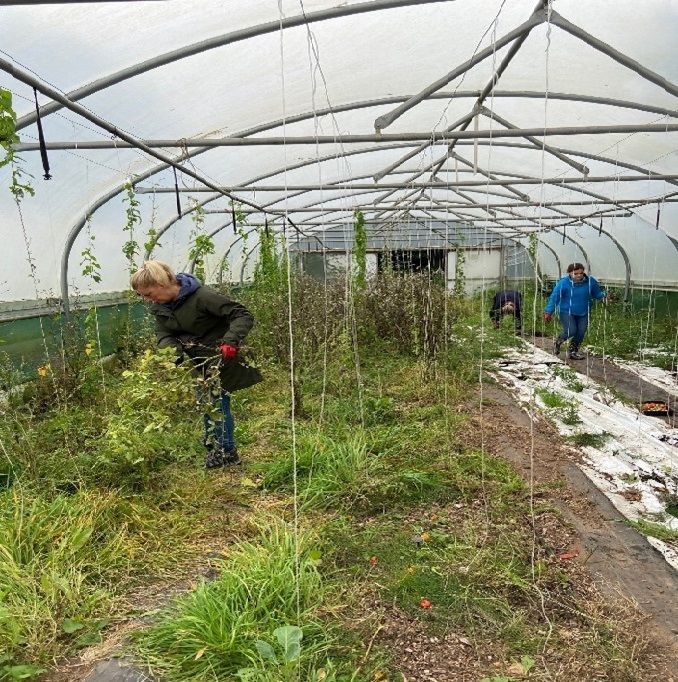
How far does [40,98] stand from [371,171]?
5.64 m

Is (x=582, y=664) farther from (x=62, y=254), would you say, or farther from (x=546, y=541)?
(x=62, y=254)

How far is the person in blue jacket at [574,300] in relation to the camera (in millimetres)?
7680

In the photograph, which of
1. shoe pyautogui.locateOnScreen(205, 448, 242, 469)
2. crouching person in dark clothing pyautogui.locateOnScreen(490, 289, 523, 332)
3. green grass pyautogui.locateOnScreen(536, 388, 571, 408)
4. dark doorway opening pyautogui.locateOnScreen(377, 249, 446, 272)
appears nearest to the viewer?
shoe pyautogui.locateOnScreen(205, 448, 242, 469)

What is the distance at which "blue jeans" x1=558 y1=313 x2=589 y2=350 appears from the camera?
791cm

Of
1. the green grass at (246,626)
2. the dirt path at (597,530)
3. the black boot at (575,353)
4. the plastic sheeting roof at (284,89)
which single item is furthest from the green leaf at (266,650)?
the black boot at (575,353)

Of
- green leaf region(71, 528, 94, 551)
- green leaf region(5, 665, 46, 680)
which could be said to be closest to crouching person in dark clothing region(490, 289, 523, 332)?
green leaf region(71, 528, 94, 551)

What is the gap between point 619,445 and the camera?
4223 millimetres

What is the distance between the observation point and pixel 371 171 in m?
8.65

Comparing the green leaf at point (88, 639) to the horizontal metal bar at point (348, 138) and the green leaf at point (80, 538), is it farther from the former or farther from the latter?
the horizontal metal bar at point (348, 138)

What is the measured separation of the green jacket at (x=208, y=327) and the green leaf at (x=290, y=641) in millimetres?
1883

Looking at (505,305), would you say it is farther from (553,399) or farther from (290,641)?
(290,641)

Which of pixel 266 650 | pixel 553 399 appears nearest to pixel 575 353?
pixel 553 399

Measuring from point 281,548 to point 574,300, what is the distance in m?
6.80

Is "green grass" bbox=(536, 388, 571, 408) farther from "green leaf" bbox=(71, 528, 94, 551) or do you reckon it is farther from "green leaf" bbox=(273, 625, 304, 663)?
"green leaf" bbox=(71, 528, 94, 551)
